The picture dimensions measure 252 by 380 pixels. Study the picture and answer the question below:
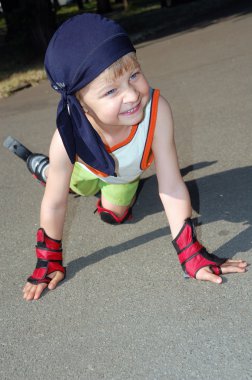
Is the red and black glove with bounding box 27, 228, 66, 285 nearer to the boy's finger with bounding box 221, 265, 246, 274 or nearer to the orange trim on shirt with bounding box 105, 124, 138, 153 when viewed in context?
the orange trim on shirt with bounding box 105, 124, 138, 153

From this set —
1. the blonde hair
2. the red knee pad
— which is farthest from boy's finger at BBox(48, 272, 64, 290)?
the blonde hair

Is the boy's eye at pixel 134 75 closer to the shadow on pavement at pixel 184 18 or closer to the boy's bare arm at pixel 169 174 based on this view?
the boy's bare arm at pixel 169 174

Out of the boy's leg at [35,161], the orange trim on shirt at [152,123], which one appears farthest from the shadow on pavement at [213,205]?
the boy's leg at [35,161]

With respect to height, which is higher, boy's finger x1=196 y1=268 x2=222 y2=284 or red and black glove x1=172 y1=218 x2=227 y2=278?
red and black glove x1=172 y1=218 x2=227 y2=278

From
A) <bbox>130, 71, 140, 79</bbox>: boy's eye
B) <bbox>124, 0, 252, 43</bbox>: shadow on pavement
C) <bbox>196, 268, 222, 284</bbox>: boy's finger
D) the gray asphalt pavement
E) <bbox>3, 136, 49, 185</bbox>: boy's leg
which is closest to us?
the gray asphalt pavement

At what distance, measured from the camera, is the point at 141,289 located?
95.6 inches

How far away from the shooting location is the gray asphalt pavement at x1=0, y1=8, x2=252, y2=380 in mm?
2020

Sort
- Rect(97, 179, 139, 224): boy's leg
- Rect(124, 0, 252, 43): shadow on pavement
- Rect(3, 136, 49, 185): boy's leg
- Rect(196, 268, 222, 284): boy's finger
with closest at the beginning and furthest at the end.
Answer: Rect(196, 268, 222, 284): boy's finger → Rect(97, 179, 139, 224): boy's leg → Rect(3, 136, 49, 185): boy's leg → Rect(124, 0, 252, 43): shadow on pavement

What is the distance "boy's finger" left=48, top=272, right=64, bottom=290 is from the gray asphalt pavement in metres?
0.03

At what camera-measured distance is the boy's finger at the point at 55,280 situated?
2.55m

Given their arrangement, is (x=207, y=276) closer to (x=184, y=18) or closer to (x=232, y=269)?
(x=232, y=269)

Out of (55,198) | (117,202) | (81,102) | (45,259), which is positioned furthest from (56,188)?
(117,202)

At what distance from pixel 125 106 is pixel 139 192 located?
1354 mm

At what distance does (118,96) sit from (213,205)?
3.87 feet
